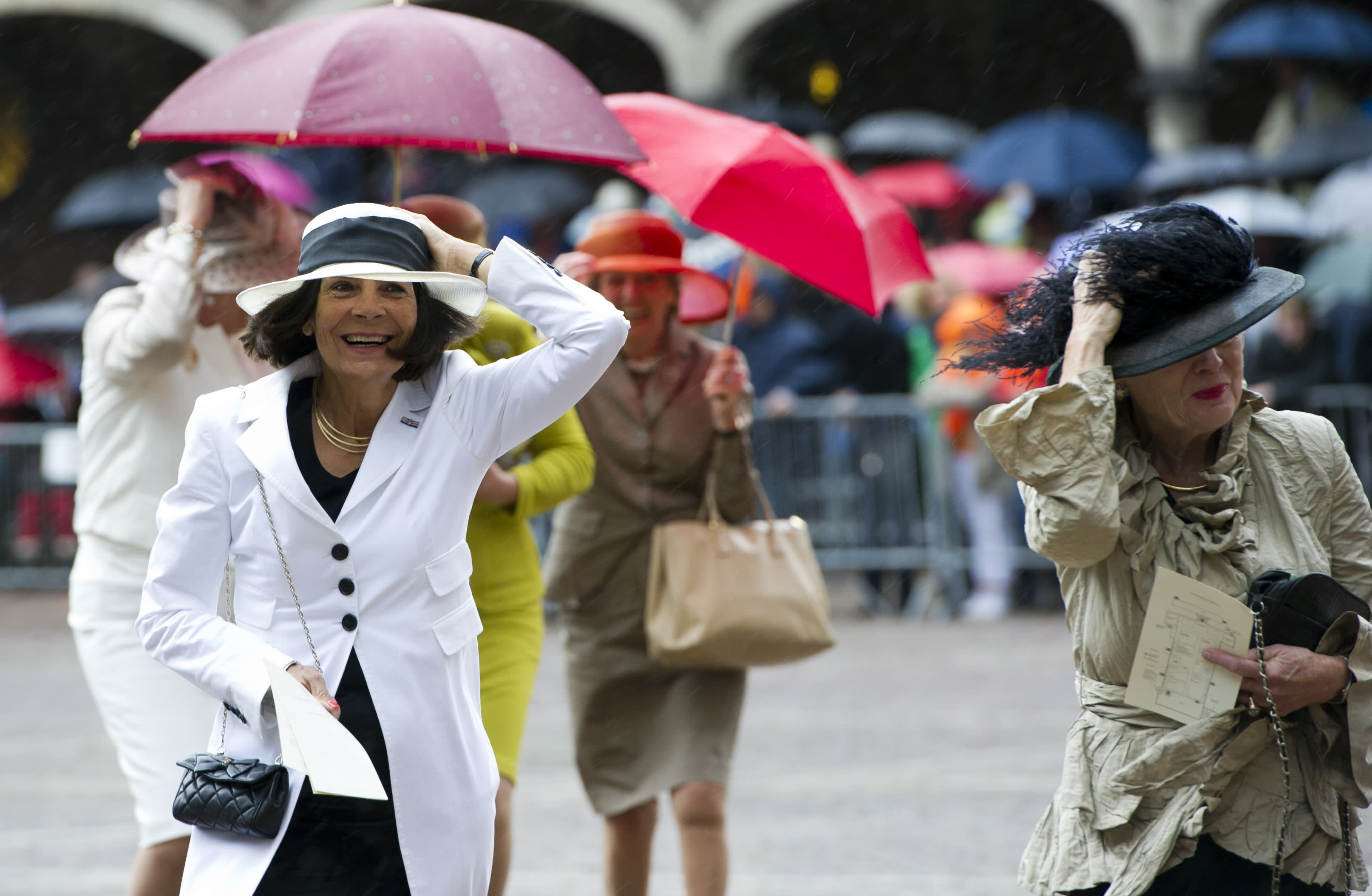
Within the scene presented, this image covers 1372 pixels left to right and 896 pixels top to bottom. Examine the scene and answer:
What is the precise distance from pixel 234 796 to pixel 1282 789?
1.93 m

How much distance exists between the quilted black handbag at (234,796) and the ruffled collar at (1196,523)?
1.64 m

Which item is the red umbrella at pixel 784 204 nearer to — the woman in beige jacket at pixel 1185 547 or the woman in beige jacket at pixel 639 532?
the woman in beige jacket at pixel 639 532

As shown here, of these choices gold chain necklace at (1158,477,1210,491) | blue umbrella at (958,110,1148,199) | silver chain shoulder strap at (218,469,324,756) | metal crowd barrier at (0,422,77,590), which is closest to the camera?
silver chain shoulder strap at (218,469,324,756)

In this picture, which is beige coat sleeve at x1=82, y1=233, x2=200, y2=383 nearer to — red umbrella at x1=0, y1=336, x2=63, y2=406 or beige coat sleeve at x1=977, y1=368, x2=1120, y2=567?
beige coat sleeve at x1=977, y1=368, x2=1120, y2=567

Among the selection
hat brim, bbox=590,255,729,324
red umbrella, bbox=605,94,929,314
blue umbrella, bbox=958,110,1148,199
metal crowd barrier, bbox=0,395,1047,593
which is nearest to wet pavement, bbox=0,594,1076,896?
metal crowd barrier, bbox=0,395,1047,593

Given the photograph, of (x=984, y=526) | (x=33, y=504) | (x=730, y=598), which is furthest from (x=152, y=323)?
(x=33, y=504)

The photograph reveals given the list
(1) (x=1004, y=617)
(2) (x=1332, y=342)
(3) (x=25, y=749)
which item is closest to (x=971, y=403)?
(1) (x=1004, y=617)

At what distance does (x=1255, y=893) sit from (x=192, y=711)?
105 inches

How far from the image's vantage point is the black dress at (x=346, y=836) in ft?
10.9

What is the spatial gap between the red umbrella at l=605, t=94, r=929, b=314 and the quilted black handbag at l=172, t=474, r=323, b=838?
2.38 meters

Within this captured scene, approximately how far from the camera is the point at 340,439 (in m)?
3.56

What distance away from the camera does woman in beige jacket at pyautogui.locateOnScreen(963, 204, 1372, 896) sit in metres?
3.51

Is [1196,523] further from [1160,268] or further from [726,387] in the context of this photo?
[726,387]

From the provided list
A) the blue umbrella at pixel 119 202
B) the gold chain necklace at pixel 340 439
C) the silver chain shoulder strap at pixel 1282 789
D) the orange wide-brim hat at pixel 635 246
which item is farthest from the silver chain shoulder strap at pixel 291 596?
the blue umbrella at pixel 119 202
